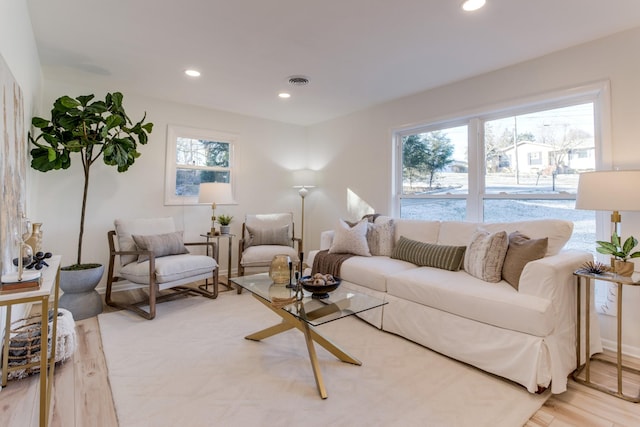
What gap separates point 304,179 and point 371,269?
96.3 inches

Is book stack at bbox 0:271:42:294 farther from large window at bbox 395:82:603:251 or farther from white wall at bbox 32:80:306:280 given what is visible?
large window at bbox 395:82:603:251

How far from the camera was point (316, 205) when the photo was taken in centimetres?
529

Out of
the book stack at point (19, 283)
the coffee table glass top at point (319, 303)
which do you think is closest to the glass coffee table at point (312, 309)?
the coffee table glass top at point (319, 303)

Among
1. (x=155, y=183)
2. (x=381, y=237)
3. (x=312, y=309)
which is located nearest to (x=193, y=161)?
(x=155, y=183)

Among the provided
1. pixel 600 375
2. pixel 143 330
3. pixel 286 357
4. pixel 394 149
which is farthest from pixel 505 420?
pixel 394 149

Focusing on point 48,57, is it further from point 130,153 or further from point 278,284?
point 278,284

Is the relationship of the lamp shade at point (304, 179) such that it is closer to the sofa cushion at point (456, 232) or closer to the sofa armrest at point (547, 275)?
the sofa cushion at point (456, 232)

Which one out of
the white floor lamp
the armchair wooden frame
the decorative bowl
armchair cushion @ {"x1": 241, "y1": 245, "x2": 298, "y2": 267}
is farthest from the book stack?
the white floor lamp

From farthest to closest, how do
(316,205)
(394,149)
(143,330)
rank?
(316,205), (394,149), (143,330)

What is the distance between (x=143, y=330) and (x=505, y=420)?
268 cm

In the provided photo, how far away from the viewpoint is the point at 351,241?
3414mm

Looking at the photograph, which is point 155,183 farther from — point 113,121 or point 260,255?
point 260,255

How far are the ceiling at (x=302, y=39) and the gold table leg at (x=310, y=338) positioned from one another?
6.60 feet

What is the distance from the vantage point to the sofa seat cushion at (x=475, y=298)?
1914 millimetres
